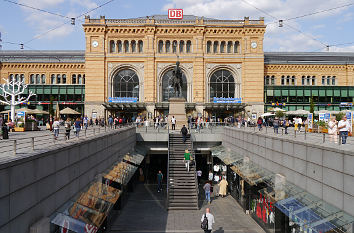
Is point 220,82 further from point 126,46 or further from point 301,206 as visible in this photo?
point 301,206

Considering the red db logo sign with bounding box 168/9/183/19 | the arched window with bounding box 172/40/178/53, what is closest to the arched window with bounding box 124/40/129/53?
the arched window with bounding box 172/40/178/53

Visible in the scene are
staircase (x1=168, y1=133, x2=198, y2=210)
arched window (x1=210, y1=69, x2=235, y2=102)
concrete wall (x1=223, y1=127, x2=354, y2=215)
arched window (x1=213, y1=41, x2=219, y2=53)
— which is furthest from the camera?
arched window (x1=210, y1=69, x2=235, y2=102)

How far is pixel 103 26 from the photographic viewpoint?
170 feet

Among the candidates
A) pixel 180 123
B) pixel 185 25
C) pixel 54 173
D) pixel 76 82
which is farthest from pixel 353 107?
pixel 54 173

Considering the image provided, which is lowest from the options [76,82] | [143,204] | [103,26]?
[143,204]

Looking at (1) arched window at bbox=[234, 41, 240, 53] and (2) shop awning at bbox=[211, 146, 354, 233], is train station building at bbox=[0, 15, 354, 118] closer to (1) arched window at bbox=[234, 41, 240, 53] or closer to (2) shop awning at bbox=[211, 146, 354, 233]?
(1) arched window at bbox=[234, 41, 240, 53]

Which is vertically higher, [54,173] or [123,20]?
[123,20]

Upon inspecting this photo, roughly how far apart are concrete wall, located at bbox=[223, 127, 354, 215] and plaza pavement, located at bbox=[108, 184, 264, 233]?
343cm

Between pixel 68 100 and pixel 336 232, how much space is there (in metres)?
54.6

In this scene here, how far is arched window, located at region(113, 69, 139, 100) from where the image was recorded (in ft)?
174

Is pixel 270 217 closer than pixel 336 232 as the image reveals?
No

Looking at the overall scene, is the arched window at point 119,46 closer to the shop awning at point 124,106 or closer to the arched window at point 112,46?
the arched window at point 112,46

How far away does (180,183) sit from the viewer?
23.8 metres

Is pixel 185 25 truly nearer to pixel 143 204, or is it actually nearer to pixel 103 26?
pixel 103 26
